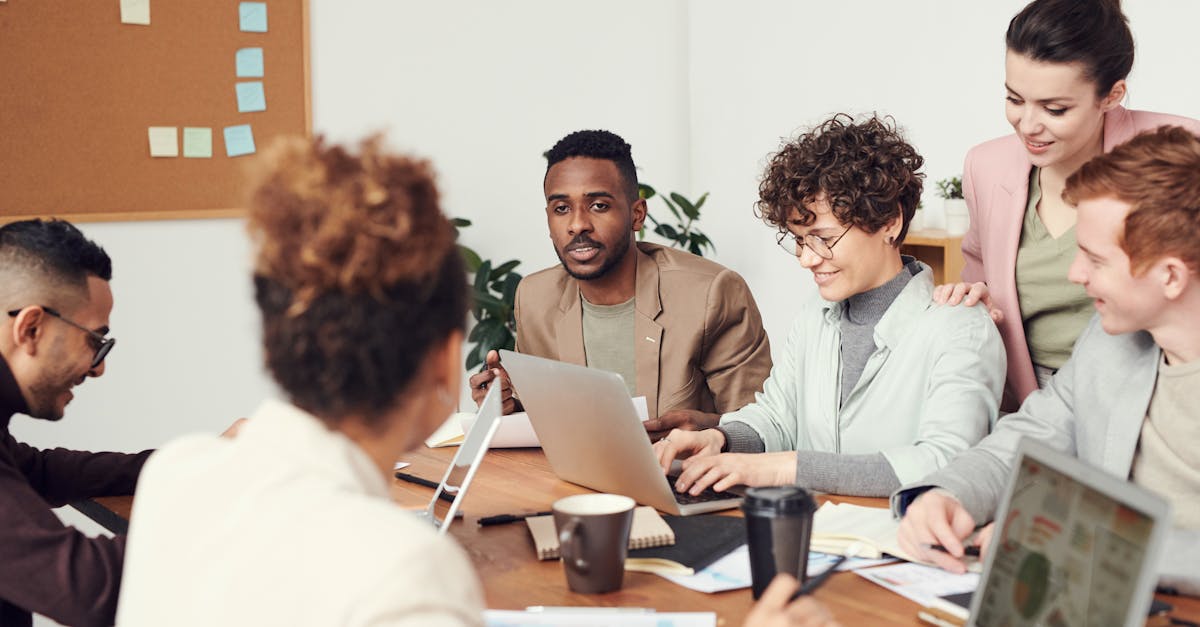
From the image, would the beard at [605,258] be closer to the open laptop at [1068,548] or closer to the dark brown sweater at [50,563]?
the dark brown sweater at [50,563]

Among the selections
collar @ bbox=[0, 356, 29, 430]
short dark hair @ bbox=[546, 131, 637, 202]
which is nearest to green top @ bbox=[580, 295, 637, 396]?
short dark hair @ bbox=[546, 131, 637, 202]

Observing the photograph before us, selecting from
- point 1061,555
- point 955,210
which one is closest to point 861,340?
point 1061,555

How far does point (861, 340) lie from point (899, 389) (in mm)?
140

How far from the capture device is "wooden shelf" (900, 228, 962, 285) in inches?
138

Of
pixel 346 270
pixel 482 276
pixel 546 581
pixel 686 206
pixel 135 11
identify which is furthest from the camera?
pixel 686 206

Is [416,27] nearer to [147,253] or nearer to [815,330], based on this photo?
[147,253]

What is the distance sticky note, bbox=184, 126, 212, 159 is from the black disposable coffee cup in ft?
10.1

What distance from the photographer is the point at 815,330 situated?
216cm

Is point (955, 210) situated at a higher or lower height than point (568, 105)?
lower

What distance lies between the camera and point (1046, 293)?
2.25 metres

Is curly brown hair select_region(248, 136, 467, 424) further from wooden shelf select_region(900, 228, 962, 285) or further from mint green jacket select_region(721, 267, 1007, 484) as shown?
wooden shelf select_region(900, 228, 962, 285)

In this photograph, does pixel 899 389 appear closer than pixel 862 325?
Yes

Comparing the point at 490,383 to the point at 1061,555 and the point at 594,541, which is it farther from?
the point at 1061,555

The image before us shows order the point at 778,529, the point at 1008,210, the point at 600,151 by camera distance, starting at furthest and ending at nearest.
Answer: the point at 600,151 < the point at 1008,210 < the point at 778,529
